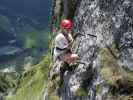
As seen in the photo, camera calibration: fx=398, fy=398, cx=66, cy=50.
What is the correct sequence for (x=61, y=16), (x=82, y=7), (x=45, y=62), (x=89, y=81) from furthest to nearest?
(x=45, y=62) → (x=61, y=16) → (x=82, y=7) → (x=89, y=81)

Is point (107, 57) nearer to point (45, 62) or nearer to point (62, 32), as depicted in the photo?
point (62, 32)

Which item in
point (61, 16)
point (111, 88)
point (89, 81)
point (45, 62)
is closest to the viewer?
point (111, 88)

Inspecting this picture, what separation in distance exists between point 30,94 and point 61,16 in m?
15.5

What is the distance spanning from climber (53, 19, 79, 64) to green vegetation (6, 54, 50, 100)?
13.9m

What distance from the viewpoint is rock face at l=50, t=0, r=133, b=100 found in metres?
22.5

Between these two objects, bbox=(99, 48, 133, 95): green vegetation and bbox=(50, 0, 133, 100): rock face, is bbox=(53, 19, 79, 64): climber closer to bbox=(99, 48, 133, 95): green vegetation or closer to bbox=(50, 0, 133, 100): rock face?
bbox=(50, 0, 133, 100): rock face

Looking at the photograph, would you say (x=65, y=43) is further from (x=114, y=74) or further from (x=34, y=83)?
(x=34, y=83)

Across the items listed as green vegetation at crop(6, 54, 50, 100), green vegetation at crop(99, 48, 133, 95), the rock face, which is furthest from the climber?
green vegetation at crop(6, 54, 50, 100)

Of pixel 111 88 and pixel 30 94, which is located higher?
pixel 111 88

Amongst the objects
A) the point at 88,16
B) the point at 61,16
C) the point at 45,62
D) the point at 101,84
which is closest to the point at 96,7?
the point at 88,16

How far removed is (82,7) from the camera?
26625mm

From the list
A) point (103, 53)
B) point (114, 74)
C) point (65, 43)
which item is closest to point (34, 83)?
point (103, 53)

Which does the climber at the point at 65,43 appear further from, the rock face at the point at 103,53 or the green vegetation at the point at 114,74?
the green vegetation at the point at 114,74

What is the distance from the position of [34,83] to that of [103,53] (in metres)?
21.3
